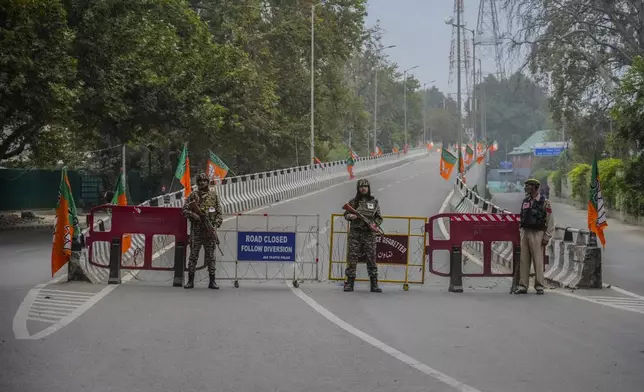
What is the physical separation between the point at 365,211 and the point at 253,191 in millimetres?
Answer: 29806


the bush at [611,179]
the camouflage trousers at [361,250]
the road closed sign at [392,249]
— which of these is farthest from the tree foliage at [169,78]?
the bush at [611,179]

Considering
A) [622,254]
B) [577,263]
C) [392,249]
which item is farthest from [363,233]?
[622,254]

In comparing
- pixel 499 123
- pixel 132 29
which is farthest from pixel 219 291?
pixel 499 123

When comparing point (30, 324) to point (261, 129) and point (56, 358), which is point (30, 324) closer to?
point (56, 358)

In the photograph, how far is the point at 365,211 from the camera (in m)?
15.7

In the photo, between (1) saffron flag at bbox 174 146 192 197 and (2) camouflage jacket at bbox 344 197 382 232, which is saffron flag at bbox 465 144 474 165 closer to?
(1) saffron flag at bbox 174 146 192 197

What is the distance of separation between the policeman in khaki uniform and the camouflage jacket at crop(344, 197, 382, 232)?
240cm

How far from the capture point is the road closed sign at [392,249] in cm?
1700

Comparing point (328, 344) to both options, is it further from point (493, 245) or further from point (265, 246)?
point (493, 245)

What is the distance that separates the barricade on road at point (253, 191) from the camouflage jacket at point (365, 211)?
417 centimetres

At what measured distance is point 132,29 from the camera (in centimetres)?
3397

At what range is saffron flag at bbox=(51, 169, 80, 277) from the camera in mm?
16406

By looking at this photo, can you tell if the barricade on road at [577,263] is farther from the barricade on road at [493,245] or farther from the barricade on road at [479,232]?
the barricade on road at [479,232]

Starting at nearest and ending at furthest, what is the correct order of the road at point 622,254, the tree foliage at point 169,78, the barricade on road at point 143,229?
1. the barricade on road at point 143,229
2. the road at point 622,254
3. the tree foliage at point 169,78
